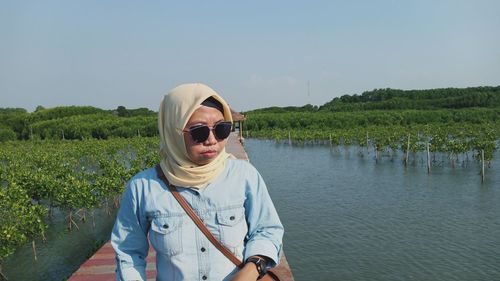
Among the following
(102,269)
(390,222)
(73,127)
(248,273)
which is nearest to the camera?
(248,273)

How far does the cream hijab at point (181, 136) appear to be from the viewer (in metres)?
1.66

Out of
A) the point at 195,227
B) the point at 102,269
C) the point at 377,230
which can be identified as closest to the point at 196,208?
the point at 195,227

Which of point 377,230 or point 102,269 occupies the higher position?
point 102,269

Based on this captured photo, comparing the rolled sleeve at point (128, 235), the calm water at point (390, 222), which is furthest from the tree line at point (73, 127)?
the rolled sleeve at point (128, 235)

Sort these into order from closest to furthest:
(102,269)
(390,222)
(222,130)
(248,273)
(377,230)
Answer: (248,273) → (222,130) → (102,269) → (377,230) → (390,222)

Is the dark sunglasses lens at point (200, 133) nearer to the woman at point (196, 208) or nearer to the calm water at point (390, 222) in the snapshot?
the woman at point (196, 208)

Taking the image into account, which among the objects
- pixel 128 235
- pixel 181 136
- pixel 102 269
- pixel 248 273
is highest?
pixel 181 136

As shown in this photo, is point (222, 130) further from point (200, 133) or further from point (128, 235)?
point (128, 235)

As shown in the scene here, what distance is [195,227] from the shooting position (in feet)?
5.54

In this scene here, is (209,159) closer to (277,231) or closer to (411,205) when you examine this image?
(277,231)

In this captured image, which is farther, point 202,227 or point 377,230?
point 377,230

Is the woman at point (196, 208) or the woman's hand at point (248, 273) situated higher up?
the woman at point (196, 208)

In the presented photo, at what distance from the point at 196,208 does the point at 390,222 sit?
444 inches

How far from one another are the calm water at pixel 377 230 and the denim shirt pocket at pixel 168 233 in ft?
23.9
